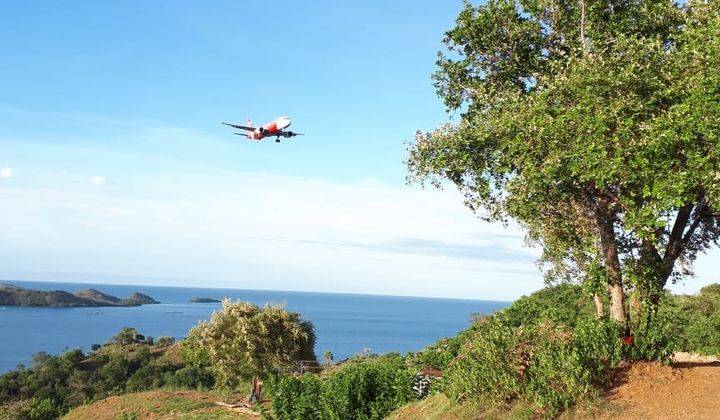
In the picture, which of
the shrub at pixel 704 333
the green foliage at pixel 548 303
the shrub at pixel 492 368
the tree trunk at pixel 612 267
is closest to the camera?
the shrub at pixel 492 368

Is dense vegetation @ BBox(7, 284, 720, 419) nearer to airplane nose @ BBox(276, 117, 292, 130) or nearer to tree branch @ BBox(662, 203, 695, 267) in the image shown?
tree branch @ BBox(662, 203, 695, 267)

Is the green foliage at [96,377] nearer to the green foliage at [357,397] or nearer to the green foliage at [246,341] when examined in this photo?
the green foliage at [246,341]

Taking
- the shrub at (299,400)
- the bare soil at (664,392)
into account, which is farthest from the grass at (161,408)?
the bare soil at (664,392)

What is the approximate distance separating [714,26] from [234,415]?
2209cm

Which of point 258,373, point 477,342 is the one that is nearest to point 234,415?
point 258,373

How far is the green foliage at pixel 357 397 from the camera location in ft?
59.3

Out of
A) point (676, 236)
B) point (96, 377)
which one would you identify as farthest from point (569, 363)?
point (96, 377)

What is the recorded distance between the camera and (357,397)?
60.1ft

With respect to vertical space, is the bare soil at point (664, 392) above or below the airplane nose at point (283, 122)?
below

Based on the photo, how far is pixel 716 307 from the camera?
4600 cm

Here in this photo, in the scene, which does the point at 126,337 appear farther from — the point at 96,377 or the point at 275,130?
the point at 275,130

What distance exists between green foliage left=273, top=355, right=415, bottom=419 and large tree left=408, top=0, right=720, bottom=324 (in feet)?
18.8

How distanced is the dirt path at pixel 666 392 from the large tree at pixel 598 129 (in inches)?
71.1

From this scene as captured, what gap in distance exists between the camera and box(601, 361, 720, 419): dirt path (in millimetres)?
11520
